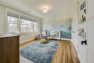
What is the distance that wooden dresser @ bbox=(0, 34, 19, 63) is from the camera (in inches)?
55.0

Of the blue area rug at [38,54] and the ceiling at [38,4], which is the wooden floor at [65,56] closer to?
the blue area rug at [38,54]

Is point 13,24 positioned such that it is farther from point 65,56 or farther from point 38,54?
point 65,56

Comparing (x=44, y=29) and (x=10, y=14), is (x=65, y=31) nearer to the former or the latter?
(x=44, y=29)

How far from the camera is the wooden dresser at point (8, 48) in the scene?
1.40 metres

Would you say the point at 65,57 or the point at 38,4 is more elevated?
the point at 38,4

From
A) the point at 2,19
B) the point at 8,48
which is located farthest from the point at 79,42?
the point at 2,19

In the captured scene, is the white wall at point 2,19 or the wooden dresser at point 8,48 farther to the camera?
the white wall at point 2,19

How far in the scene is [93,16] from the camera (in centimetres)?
121

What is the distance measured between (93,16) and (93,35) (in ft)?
0.88

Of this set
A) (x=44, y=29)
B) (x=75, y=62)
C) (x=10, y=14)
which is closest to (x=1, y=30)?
(x=10, y=14)

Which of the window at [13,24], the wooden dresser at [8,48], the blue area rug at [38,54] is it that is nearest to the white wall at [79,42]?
the blue area rug at [38,54]

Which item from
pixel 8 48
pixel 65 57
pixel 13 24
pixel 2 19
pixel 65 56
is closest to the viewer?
pixel 8 48

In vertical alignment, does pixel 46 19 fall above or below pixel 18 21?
above

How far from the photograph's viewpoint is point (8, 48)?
5.09 feet
